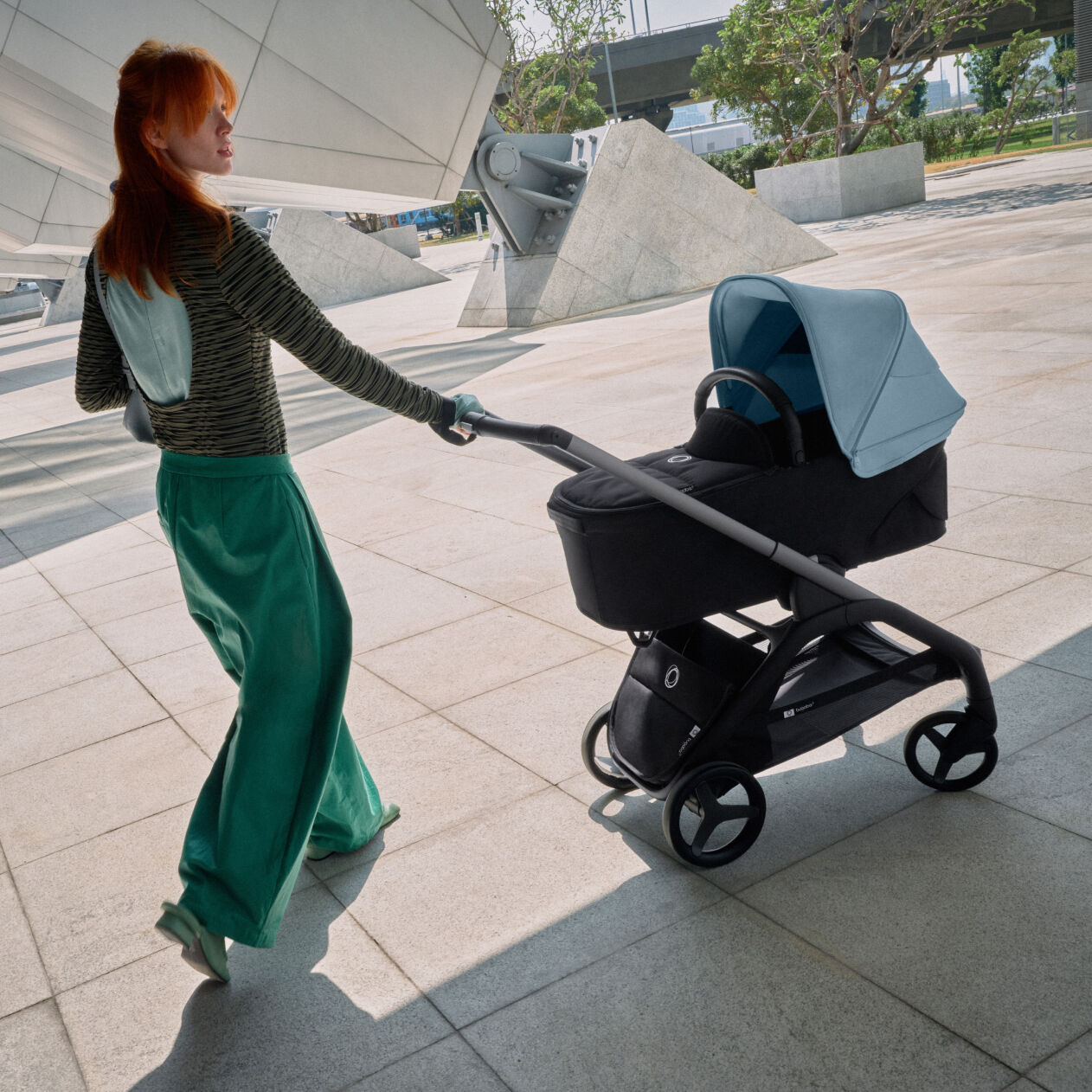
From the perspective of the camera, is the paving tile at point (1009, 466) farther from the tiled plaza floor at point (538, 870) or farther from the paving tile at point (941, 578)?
the paving tile at point (941, 578)

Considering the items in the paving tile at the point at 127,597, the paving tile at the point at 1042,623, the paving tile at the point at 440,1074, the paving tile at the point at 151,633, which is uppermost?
the paving tile at the point at 1042,623

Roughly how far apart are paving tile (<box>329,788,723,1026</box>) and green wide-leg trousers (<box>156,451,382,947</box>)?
14.6 inches

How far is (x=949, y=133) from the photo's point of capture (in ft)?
144

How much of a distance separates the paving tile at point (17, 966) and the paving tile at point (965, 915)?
1.75 meters

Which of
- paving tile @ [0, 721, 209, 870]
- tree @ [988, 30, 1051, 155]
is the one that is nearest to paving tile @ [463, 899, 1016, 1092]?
paving tile @ [0, 721, 209, 870]

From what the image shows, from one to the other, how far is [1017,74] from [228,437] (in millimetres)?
53443

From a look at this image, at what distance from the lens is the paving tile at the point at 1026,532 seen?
4508mm

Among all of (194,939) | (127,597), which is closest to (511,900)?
(194,939)

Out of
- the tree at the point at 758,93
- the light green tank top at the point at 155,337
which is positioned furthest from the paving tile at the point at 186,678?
the tree at the point at 758,93

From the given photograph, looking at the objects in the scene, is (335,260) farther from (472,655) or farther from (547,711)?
(547,711)

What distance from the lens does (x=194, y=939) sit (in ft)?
8.47

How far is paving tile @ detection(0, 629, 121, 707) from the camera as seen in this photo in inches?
190

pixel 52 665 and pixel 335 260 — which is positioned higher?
pixel 52 665

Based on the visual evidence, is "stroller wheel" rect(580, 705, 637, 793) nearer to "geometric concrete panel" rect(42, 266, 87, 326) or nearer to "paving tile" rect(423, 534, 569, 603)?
"paving tile" rect(423, 534, 569, 603)
